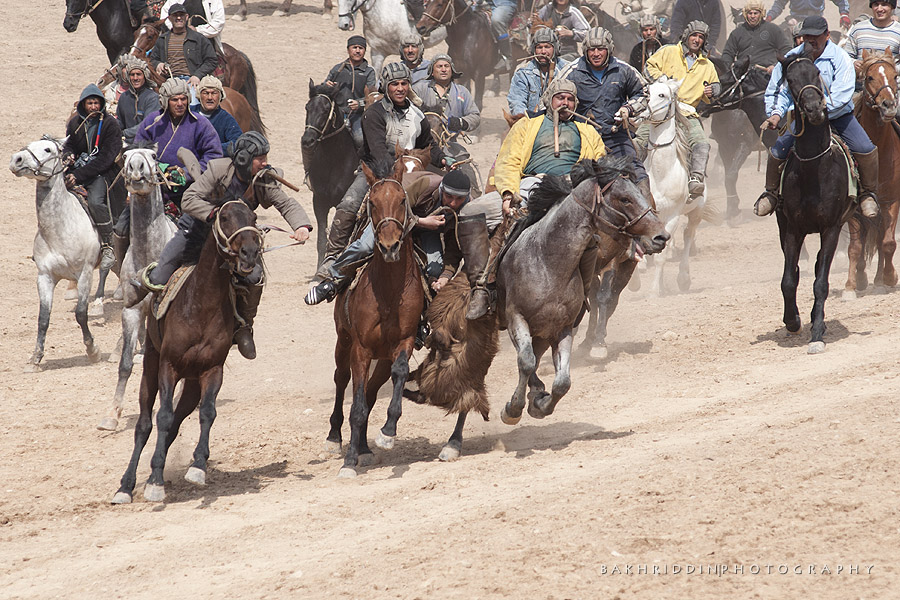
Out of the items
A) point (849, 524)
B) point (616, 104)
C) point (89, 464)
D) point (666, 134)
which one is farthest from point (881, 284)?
point (89, 464)

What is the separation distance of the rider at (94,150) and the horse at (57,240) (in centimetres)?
22

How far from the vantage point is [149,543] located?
747 centimetres

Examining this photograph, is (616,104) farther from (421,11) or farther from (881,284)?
(421,11)

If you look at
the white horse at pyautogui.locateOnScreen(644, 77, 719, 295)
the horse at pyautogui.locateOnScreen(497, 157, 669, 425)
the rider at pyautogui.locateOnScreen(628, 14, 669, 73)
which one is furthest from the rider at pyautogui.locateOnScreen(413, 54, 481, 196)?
the horse at pyautogui.locateOnScreen(497, 157, 669, 425)

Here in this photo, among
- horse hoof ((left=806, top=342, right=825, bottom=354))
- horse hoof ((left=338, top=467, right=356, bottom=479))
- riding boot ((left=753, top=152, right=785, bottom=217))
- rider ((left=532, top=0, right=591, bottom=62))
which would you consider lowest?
horse hoof ((left=338, top=467, right=356, bottom=479))

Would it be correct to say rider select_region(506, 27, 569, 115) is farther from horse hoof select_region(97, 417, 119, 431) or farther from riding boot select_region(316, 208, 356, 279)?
horse hoof select_region(97, 417, 119, 431)

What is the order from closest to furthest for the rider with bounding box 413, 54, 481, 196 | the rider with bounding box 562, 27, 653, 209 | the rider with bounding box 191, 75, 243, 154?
the rider with bounding box 562, 27, 653, 209 < the rider with bounding box 191, 75, 243, 154 < the rider with bounding box 413, 54, 481, 196

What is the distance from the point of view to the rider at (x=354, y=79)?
1566 centimetres

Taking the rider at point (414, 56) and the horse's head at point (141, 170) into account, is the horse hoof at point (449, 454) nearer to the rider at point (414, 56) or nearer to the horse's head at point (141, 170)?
the horse's head at point (141, 170)

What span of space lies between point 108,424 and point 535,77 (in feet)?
20.9

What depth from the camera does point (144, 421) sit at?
28.6 ft

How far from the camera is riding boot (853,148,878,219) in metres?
11.7

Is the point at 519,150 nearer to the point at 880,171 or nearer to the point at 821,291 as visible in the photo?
the point at 821,291

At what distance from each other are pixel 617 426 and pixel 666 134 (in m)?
5.45
